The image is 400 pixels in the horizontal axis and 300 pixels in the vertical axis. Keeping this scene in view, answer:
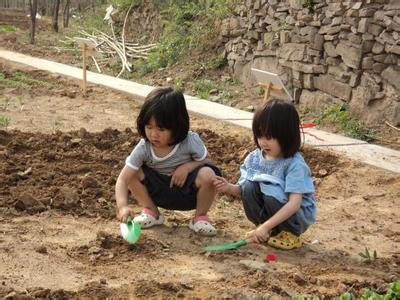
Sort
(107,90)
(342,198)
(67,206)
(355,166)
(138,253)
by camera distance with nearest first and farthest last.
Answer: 1. (138,253)
2. (67,206)
3. (342,198)
4. (355,166)
5. (107,90)

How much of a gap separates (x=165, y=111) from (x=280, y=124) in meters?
0.60

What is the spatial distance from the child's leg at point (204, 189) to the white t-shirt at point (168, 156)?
0.38ft

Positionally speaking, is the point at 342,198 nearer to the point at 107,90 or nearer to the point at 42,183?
the point at 42,183

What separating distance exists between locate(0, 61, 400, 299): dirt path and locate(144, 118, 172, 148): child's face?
20.3 inches

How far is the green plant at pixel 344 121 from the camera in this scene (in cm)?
630

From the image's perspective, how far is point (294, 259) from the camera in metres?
3.21

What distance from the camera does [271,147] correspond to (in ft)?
10.8

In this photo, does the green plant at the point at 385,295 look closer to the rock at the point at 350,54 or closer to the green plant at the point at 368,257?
the green plant at the point at 368,257

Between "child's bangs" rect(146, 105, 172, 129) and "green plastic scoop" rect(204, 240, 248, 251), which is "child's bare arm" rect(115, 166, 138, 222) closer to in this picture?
"child's bangs" rect(146, 105, 172, 129)

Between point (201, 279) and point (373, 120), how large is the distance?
13.8 feet

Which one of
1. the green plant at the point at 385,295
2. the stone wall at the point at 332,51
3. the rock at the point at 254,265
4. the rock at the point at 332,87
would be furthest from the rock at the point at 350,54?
the green plant at the point at 385,295

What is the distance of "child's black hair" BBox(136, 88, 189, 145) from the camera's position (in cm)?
326

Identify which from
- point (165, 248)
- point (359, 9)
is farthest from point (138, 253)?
point (359, 9)

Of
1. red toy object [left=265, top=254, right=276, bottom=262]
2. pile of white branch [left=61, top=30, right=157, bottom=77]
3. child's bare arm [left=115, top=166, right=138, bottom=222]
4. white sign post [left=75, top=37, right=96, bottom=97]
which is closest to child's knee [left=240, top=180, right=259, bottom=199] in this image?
red toy object [left=265, top=254, right=276, bottom=262]
